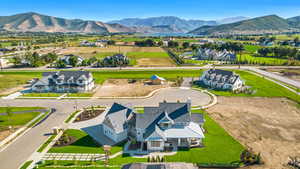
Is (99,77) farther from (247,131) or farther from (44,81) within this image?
(247,131)

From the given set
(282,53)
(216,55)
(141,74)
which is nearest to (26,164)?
(141,74)

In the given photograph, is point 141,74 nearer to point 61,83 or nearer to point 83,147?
point 61,83

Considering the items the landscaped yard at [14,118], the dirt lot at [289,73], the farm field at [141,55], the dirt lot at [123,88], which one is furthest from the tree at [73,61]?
the dirt lot at [289,73]

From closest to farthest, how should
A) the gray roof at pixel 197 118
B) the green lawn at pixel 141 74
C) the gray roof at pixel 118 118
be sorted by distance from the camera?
1. the gray roof at pixel 118 118
2. the gray roof at pixel 197 118
3. the green lawn at pixel 141 74

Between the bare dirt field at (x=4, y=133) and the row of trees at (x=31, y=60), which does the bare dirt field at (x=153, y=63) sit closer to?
the row of trees at (x=31, y=60)

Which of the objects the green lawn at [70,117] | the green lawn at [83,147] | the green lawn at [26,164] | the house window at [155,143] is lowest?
the green lawn at [26,164]

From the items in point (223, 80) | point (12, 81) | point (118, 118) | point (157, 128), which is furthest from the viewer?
point (12, 81)
